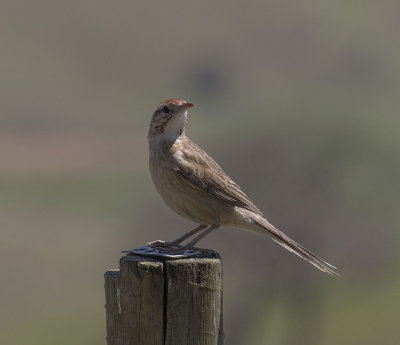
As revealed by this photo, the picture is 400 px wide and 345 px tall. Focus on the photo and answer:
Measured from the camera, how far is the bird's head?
9.18 m

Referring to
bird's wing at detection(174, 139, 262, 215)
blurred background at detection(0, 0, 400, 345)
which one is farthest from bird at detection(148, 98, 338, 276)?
blurred background at detection(0, 0, 400, 345)

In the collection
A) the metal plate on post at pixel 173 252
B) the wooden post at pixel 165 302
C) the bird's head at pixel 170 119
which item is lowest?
the wooden post at pixel 165 302

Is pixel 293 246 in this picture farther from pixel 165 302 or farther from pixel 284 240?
pixel 165 302

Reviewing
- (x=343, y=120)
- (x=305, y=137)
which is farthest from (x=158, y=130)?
(x=343, y=120)

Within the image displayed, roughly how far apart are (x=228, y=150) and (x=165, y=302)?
29549 millimetres

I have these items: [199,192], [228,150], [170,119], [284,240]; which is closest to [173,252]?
[199,192]

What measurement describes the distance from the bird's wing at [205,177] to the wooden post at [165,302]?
229 cm

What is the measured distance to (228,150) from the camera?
35.8 m

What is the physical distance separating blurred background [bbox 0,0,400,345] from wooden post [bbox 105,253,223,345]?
37.2 feet

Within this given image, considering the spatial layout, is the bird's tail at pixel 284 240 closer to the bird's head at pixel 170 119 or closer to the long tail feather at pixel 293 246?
the long tail feather at pixel 293 246

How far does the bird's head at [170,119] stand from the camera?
9180mm

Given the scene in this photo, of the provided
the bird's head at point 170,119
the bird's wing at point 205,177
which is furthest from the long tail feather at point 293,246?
the bird's head at point 170,119

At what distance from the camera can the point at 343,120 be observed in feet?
154

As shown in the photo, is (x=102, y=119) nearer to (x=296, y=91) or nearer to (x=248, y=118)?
(x=248, y=118)
